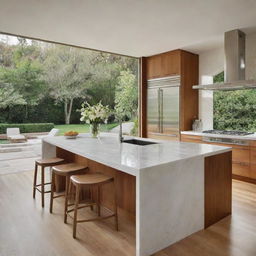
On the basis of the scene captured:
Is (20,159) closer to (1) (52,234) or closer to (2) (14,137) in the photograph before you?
(2) (14,137)

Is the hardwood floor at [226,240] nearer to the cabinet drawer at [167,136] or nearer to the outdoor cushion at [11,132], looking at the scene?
the cabinet drawer at [167,136]

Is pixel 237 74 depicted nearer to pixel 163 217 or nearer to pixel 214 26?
pixel 214 26

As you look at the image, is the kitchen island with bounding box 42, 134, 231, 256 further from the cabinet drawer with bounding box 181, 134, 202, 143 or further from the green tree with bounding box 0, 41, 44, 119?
the green tree with bounding box 0, 41, 44, 119

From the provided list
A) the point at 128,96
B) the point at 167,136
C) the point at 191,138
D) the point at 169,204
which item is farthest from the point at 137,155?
the point at 128,96

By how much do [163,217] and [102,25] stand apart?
9.78ft

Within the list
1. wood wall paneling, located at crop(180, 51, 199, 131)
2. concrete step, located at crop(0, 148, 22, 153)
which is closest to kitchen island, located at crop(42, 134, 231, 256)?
wood wall paneling, located at crop(180, 51, 199, 131)

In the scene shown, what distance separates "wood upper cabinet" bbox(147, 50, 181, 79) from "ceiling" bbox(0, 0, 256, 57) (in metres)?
0.43

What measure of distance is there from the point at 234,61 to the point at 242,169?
1904 millimetres

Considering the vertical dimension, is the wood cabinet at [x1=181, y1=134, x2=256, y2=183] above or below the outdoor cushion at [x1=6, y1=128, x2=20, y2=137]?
below

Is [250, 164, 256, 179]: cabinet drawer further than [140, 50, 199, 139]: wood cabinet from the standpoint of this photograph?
No

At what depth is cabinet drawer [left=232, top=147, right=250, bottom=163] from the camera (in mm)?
3980

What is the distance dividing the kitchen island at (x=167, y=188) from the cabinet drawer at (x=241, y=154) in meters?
1.46

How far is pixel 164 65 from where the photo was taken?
211 inches

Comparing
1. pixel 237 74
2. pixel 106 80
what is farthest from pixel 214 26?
pixel 106 80
